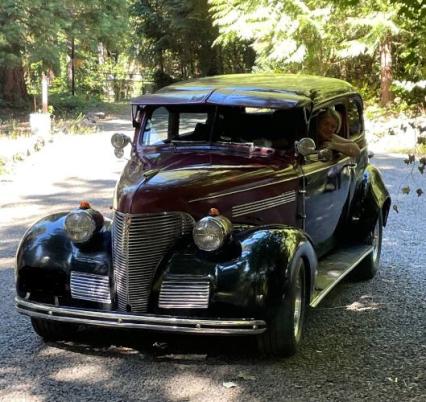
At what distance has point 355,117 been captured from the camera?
6.70 metres

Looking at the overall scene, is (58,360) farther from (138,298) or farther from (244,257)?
(244,257)

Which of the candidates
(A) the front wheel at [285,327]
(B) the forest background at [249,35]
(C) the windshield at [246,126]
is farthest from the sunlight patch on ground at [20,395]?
(B) the forest background at [249,35]

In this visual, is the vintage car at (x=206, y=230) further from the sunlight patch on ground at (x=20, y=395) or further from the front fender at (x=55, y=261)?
the sunlight patch on ground at (x=20, y=395)

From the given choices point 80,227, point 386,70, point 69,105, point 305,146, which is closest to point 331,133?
point 305,146

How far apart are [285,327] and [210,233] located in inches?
30.4

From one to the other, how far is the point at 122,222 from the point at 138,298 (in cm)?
51

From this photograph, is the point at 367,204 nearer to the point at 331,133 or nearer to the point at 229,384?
the point at 331,133

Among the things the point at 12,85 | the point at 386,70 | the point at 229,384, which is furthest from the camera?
the point at 12,85

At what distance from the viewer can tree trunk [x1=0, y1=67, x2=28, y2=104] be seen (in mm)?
26531

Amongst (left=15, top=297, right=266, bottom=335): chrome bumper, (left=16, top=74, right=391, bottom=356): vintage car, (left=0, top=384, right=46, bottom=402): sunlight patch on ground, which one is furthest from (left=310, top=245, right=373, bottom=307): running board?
(left=0, top=384, right=46, bottom=402): sunlight patch on ground

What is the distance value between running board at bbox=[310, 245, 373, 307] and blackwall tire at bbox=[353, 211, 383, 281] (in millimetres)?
157

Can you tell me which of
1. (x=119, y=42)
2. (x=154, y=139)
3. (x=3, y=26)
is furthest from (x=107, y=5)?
(x=154, y=139)

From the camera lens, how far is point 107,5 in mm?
25422

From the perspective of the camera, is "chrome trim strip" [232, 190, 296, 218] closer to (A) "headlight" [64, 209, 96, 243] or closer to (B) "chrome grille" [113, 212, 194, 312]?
(B) "chrome grille" [113, 212, 194, 312]
